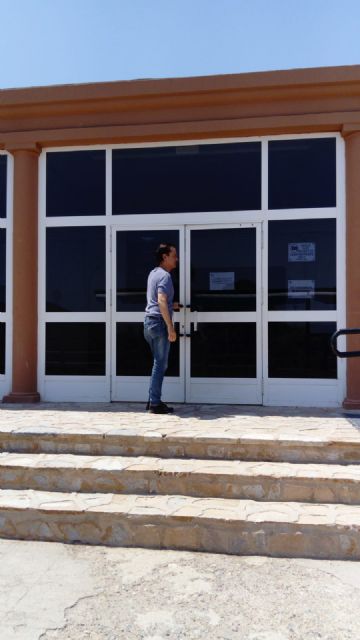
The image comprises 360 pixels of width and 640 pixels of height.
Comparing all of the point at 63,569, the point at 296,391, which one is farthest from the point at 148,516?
the point at 296,391

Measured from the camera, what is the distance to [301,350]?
5430mm

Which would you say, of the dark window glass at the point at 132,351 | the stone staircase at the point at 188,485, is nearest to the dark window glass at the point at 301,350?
the stone staircase at the point at 188,485

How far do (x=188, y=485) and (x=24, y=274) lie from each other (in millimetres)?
3294

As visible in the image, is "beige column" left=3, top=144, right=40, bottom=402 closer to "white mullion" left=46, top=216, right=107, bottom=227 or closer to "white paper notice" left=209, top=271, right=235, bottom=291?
"white mullion" left=46, top=216, right=107, bottom=227

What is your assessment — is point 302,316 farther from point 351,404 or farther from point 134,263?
point 134,263

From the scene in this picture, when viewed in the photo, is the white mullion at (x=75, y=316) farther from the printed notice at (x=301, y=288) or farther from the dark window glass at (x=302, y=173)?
the dark window glass at (x=302, y=173)

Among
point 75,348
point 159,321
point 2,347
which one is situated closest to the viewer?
point 159,321

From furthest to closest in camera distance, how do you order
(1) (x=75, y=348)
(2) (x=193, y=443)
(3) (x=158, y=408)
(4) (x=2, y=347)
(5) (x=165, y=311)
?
1. (4) (x=2, y=347)
2. (1) (x=75, y=348)
3. (3) (x=158, y=408)
4. (5) (x=165, y=311)
5. (2) (x=193, y=443)

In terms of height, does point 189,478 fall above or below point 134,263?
below

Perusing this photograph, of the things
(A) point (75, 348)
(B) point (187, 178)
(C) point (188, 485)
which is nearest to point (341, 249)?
(B) point (187, 178)

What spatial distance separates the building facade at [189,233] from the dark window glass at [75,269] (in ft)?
0.06

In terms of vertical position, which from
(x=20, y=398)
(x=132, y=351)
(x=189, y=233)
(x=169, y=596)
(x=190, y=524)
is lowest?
(x=169, y=596)

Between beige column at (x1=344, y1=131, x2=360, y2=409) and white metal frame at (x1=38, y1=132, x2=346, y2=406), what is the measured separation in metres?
0.09

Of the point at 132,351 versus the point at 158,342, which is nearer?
the point at 158,342
